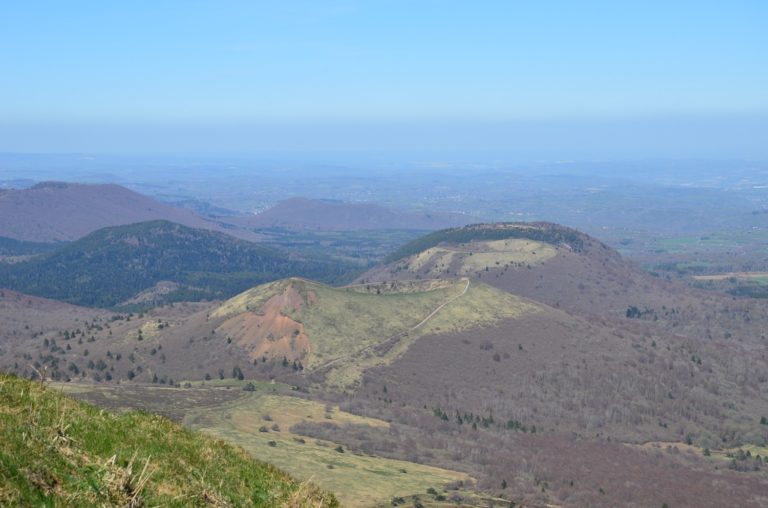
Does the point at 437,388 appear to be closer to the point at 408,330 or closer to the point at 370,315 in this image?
the point at 408,330

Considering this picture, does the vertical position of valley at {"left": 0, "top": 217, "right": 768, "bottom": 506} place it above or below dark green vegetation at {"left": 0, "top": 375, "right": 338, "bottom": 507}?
below

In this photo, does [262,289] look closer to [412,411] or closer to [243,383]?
[243,383]

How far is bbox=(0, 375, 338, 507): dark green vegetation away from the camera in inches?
468

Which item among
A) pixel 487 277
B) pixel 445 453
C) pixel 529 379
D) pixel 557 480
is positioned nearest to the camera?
pixel 557 480

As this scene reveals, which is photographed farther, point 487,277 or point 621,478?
point 487,277

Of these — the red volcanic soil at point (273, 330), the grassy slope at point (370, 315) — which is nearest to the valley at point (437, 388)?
the red volcanic soil at point (273, 330)

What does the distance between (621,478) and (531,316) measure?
6055 centimetres

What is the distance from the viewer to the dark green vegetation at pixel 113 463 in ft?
39.0

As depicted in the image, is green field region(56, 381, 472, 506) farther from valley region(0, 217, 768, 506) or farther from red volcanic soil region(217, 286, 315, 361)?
red volcanic soil region(217, 286, 315, 361)

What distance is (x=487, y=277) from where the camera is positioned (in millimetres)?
199875

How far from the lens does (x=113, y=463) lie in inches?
513

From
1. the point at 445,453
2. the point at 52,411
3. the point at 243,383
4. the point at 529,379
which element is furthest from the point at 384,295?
the point at 52,411

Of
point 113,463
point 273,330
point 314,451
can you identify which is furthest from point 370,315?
point 113,463

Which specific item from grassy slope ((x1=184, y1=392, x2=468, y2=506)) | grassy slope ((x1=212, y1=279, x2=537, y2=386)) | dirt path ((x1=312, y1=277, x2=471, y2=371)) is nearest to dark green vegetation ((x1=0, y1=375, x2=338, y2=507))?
grassy slope ((x1=184, y1=392, x2=468, y2=506))
